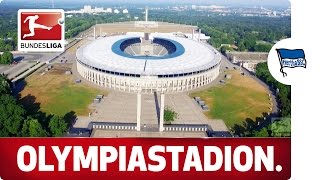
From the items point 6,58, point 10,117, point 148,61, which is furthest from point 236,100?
point 6,58

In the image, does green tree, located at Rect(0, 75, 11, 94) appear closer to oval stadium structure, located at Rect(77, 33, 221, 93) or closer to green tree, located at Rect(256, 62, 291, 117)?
oval stadium structure, located at Rect(77, 33, 221, 93)

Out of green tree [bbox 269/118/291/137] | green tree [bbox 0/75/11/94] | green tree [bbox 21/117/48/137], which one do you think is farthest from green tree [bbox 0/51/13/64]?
green tree [bbox 269/118/291/137]

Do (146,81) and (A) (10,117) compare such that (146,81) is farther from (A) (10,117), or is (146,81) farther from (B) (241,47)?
(B) (241,47)

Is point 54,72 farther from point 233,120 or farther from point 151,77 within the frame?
point 233,120

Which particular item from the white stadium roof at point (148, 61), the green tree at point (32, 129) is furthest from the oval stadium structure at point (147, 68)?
the green tree at point (32, 129)

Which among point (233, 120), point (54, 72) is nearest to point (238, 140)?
point (233, 120)

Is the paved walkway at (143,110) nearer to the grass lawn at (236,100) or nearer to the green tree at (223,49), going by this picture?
the grass lawn at (236,100)
